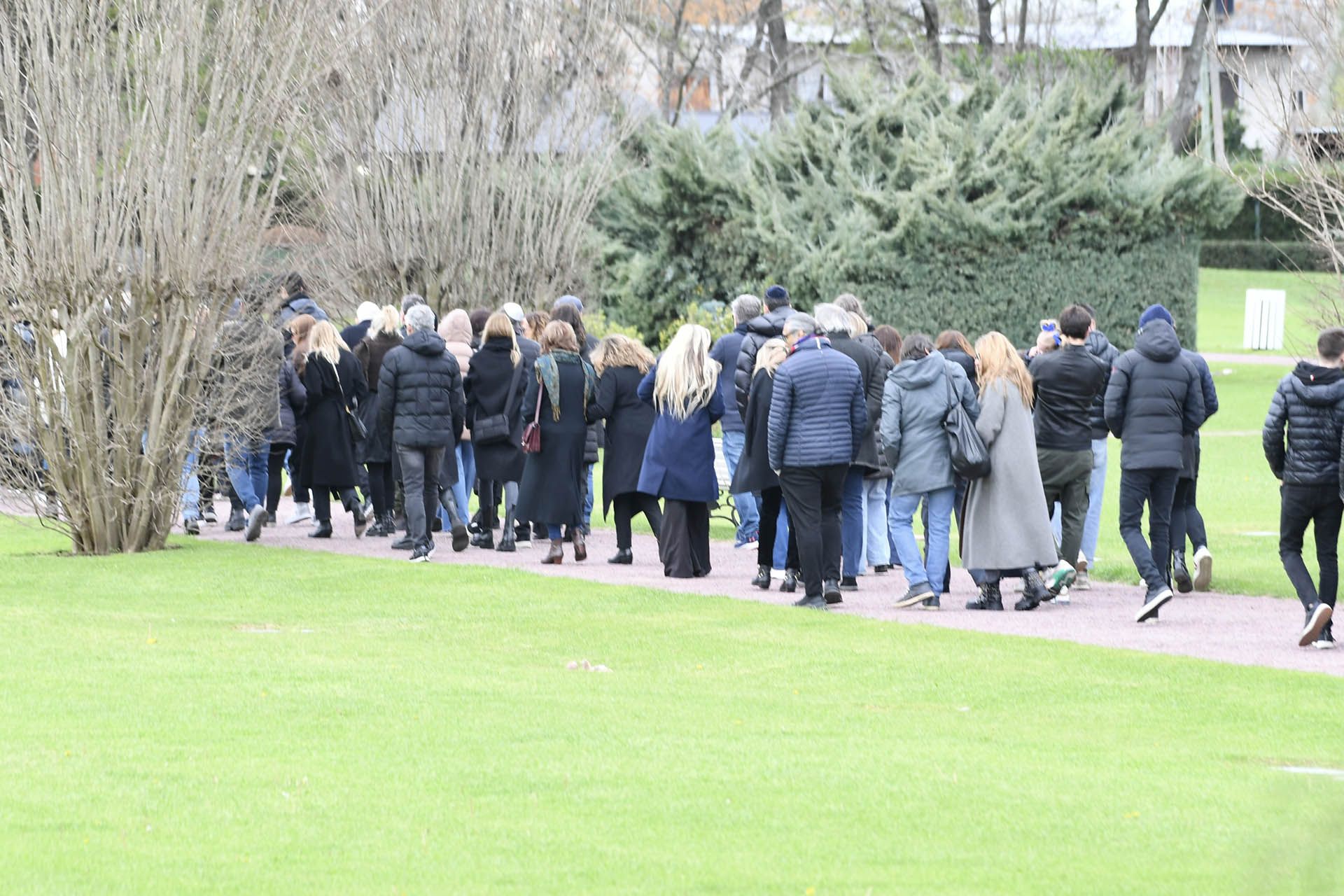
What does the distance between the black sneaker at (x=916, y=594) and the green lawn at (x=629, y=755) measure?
2.69 feet

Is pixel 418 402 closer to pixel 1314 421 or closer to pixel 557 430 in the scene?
pixel 557 430

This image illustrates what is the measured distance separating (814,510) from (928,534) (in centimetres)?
92

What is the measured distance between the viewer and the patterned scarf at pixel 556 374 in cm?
1391

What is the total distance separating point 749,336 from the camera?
13867mm

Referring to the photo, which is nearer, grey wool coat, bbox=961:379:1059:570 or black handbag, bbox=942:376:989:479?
black handbag, bbox=942:376:989:479

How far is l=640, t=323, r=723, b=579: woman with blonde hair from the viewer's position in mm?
13180

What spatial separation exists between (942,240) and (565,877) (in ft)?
95.9

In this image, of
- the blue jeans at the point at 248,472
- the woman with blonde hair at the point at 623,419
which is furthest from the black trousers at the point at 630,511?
the blue jeans at the point at 248,472

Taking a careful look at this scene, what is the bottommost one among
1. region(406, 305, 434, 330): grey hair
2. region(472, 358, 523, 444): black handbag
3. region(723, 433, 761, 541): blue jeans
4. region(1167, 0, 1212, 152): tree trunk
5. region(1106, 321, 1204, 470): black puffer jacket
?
region(723, 433, 761, 541): blue jeans

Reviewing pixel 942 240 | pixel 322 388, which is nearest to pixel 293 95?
pixel 322 388

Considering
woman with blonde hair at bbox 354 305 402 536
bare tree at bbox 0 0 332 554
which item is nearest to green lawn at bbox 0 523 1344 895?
bare tree at bbox 0 0 332 554

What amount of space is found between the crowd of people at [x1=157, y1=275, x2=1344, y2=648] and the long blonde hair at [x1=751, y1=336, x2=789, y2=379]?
0.05ft

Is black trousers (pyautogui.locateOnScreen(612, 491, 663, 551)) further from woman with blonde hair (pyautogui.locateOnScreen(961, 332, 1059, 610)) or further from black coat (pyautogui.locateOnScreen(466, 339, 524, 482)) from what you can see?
woman with blonde hair (pyautogui.locateOnScreen(961, 332, 1059, 610))

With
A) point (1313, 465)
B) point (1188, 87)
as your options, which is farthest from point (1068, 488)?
point (1188, 87)
